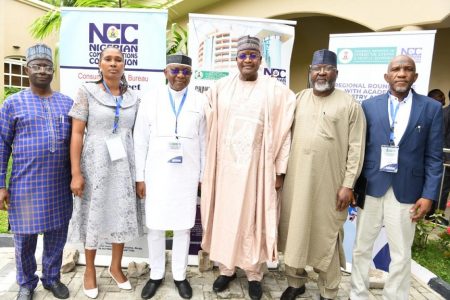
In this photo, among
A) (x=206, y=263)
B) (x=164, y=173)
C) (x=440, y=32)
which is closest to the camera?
(x=164, y=173)

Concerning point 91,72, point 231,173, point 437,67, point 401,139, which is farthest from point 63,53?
point 437,67

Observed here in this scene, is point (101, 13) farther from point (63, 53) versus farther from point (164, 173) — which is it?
point (164, 173)

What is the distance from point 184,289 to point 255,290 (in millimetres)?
614

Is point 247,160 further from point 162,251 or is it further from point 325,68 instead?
point 162,251

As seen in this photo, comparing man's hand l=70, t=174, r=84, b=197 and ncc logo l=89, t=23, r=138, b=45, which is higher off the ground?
ncc logo l=89, t=23, r=138, b=45

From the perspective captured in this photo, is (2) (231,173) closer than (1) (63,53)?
Yes

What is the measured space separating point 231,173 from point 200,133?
0.43 m

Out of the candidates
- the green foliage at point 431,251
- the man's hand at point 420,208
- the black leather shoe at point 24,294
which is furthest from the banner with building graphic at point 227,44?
the green foliage at point 431,251

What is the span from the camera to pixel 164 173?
291 centimetres

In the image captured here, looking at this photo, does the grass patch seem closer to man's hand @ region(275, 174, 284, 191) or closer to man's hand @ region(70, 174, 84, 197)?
man's hand @ region(275, 174, 284, 191)

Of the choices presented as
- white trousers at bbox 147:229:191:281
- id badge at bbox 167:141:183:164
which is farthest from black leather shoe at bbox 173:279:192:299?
id badge at bbox 167:141:183:164

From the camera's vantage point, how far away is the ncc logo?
3.46 metres

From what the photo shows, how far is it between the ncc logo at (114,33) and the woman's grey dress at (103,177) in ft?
2.62

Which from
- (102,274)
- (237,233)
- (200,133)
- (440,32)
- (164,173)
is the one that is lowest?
(102,274)
